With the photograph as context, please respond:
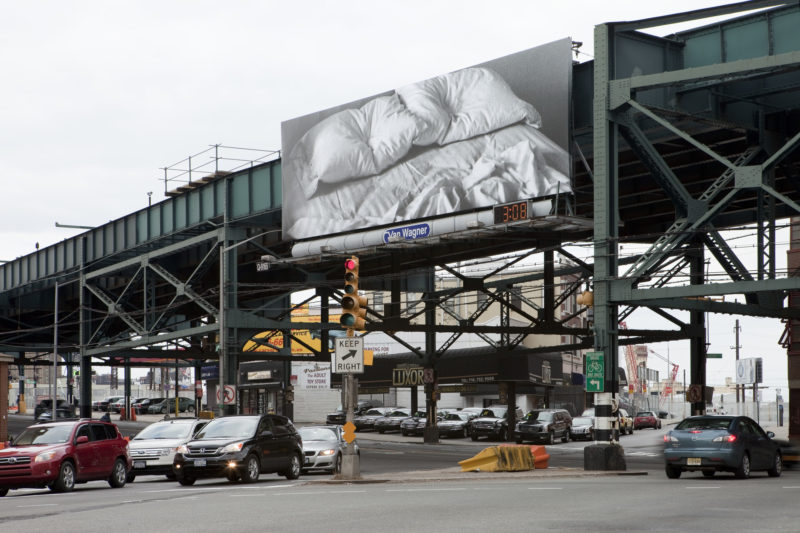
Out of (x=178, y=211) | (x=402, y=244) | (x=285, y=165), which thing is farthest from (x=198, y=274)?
(x=402, y=244)

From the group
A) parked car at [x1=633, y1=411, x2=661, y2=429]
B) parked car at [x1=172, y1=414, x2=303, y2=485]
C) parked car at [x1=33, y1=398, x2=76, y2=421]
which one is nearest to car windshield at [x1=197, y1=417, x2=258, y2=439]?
parked car at [x1=172, y1=414, x2=303, y2=485]

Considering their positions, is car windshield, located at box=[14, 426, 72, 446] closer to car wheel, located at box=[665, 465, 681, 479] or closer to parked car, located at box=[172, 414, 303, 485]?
parked car, located at box=[172, 414, 303, 485]

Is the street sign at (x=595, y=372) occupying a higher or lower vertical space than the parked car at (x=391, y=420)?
higher

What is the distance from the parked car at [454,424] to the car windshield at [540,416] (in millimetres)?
6746

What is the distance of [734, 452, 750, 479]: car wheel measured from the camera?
25297 mm

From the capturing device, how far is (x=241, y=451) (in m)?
25.7

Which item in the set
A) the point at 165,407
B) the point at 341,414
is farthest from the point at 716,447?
the point at 165,407

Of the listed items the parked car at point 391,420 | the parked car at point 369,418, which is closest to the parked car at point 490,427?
the parked car at point 391,420

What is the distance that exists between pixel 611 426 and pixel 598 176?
688 centimetres

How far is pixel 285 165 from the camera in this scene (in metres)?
47.4

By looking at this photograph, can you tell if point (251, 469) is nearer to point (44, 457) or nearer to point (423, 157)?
point (44, 457)

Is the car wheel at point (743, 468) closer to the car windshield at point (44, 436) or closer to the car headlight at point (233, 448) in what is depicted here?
the car headlight at point (233, 448)

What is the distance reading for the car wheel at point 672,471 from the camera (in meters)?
26.2

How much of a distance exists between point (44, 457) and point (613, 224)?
632 inches
